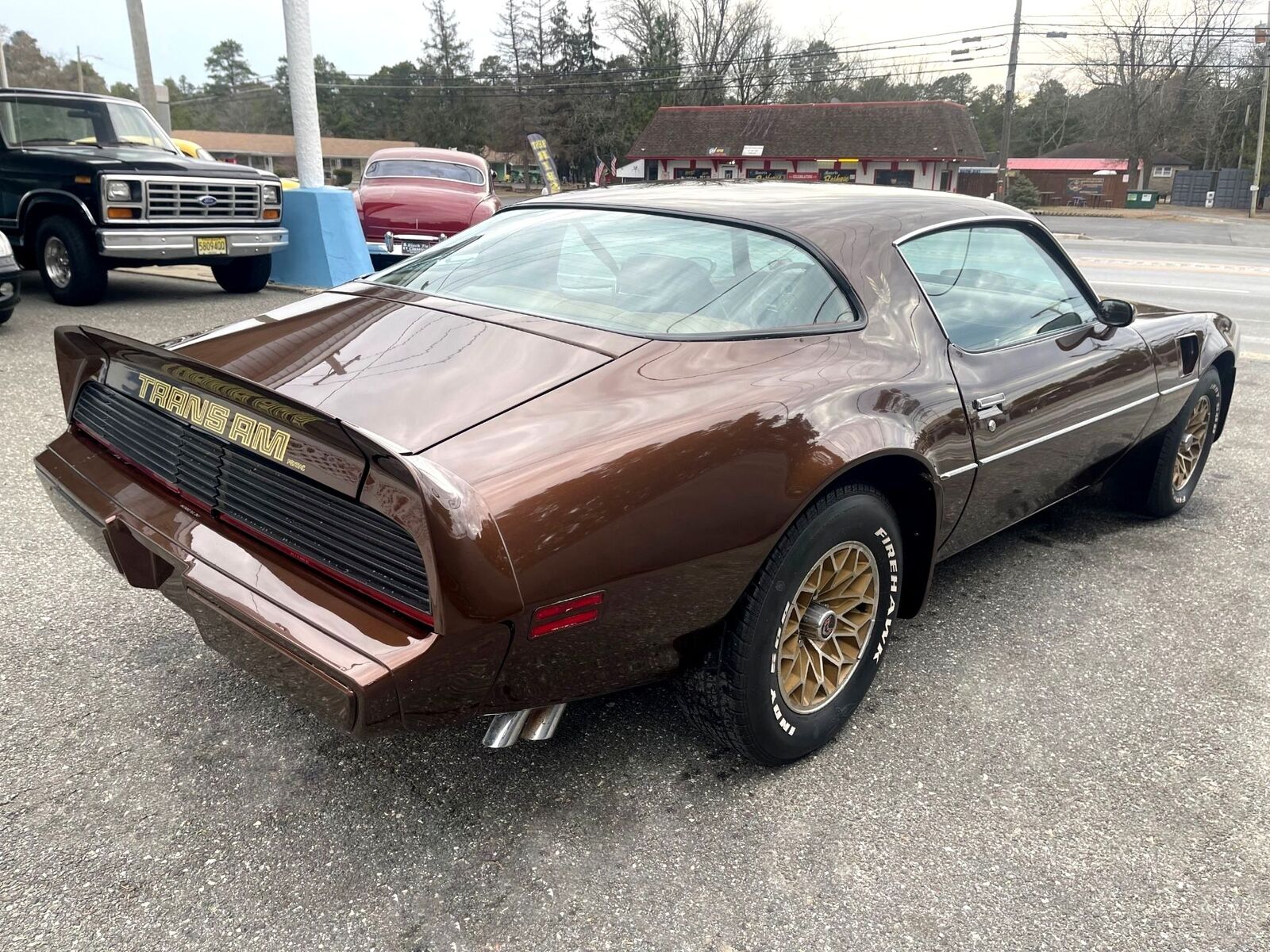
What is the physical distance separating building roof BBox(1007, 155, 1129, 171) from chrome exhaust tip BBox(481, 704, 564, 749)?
7321 cm

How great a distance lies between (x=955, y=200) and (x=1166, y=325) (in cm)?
129

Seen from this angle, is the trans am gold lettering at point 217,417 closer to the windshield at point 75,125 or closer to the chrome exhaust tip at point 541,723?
the chrome exhaust tip at point 541,723

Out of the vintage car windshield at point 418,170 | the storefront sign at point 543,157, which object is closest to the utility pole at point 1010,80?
the storefront sign at point 543,157

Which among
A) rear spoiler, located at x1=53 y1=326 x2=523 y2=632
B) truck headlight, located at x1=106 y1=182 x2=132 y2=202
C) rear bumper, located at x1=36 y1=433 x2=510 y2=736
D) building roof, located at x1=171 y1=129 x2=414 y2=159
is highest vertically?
building roof, located at x1=171 y1=129 x2=414 y2=159

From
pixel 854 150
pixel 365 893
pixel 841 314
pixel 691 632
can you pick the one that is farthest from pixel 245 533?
pixel 854 150

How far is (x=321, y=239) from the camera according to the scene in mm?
9773

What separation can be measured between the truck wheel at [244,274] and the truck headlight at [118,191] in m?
1.51

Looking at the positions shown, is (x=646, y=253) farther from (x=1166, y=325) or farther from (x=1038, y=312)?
(x=1166, y=325)

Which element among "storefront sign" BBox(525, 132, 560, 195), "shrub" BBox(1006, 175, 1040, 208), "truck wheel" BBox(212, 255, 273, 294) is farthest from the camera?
"shrub" BBox(1006, 175, 1040, 208)

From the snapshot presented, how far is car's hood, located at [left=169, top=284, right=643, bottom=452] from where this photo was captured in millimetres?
1958

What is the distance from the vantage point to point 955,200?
328 centimetres

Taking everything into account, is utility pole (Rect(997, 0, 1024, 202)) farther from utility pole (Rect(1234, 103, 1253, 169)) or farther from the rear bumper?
the rear bumper

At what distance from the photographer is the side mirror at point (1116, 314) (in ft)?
11.3

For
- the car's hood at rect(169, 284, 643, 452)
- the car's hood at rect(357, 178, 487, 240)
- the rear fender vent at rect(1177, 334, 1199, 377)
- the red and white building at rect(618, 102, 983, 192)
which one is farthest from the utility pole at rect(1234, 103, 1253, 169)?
the car's hood at rect(169, 284, 643, 452)
